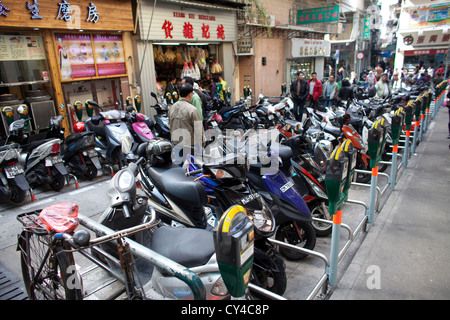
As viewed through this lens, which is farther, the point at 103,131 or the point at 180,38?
the point at 180,38

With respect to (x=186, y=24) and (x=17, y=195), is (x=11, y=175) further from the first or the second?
(x=186, y=24)

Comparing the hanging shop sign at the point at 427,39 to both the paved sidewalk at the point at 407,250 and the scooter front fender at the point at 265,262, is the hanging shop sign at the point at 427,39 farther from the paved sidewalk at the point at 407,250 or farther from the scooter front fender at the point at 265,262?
the scooter front fender at the point at 265,262

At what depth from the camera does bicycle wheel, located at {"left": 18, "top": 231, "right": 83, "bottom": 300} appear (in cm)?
203

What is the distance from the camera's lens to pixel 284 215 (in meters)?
3.42

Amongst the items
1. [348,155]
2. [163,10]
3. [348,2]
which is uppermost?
[348,2]

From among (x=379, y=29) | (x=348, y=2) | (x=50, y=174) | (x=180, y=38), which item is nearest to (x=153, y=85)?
(x=180, y=38)

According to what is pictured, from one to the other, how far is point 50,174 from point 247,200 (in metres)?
4.13

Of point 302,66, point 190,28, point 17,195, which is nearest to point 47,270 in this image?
point 17,195

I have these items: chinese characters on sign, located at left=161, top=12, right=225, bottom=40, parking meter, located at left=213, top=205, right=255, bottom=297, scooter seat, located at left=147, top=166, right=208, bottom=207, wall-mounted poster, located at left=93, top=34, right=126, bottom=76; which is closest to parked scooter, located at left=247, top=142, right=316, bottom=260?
scooter seat, located at left=147, top=166, right=208, bottom=207

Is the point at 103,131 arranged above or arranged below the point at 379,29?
below

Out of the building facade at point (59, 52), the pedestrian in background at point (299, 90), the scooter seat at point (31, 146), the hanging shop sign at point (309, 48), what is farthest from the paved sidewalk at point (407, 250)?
the hanging shop sign at point (309, 48)

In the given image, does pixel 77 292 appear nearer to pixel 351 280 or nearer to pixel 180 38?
pixel 351 280

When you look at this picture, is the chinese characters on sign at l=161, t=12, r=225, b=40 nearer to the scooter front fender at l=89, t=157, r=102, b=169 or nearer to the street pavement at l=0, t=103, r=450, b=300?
the scooter front fender at l=89, t=157, r=102, b=169

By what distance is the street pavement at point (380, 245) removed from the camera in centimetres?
319
